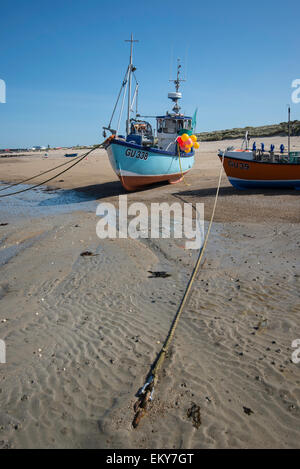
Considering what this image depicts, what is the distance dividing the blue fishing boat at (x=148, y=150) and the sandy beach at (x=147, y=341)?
23.7ft

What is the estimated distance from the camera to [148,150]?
15258 mm

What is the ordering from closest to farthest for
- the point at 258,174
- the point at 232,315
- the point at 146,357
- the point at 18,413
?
the point at 18,413 < the point at 146,357 < the point at 232,315 < the point at 258,174

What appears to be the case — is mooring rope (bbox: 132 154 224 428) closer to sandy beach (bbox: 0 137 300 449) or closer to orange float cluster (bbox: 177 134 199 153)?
sandy beach (bbox: 0 137 300 449)

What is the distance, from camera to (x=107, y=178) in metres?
22.1

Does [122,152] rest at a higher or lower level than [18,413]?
higher

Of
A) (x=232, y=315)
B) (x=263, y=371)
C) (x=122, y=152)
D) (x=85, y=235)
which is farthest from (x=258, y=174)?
(x=263, y=371)
